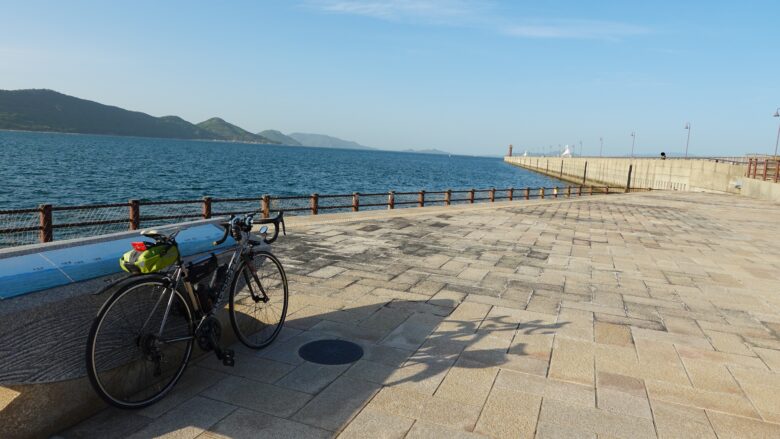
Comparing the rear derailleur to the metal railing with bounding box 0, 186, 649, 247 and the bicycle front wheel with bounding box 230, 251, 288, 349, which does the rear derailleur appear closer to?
the bicycle front wheel with bounding box 230, 251, 288, 349

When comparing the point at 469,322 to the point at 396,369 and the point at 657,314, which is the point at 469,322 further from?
the point at 657,314

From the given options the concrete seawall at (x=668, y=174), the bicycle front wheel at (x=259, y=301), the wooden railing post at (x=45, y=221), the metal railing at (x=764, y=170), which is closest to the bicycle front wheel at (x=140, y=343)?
the bicycle front wheel at (x=259, y=301)

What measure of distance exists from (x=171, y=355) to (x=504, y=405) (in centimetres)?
276

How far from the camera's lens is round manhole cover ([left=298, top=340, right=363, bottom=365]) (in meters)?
4.45

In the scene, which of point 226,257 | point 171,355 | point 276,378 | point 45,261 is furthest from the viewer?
point 226,257

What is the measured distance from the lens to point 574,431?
3.42 m

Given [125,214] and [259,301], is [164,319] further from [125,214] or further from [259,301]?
[125,214]

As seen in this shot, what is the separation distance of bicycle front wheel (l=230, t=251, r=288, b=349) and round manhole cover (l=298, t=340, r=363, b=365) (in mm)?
423

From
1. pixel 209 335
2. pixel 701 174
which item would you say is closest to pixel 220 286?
pixel 209 335

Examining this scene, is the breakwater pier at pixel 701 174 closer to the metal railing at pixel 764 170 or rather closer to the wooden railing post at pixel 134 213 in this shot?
the metal railing at pixel 764 170

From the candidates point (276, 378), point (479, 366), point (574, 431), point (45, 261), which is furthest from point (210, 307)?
point (574, 431)

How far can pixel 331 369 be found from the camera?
14.0 ft

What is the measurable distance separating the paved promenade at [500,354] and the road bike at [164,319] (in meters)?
0.22

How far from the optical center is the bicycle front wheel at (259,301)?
4.45 meters
